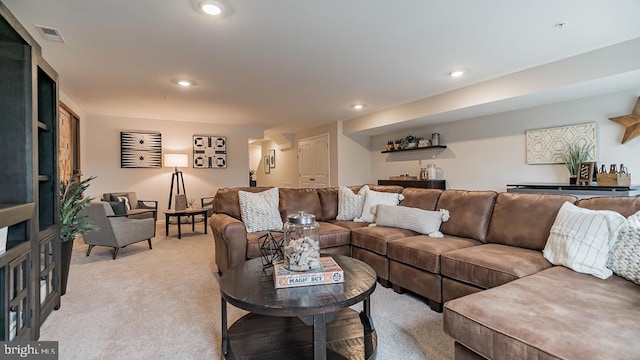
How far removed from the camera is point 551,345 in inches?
43.6

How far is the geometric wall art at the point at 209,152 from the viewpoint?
22.7 feet

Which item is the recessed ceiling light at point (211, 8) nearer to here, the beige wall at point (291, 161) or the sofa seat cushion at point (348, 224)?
the sofa seat cushion at point (348, 224)

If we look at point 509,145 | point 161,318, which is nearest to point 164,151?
point 161,318

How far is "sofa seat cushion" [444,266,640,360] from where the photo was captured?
1.10 metres

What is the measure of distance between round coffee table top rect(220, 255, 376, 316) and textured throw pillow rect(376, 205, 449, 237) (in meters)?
1.27

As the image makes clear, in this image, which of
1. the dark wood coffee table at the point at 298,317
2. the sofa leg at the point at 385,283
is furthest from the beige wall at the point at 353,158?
the dark wood coffee table at the point at 298,317

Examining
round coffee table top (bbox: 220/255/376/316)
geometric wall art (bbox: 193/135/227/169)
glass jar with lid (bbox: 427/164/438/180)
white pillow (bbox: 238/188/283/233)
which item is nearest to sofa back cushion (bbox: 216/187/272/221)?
white pillow (bbox: 238/188/283/233)

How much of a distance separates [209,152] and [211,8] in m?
5.20

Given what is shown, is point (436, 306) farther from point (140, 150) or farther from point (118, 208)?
point (140, 150)

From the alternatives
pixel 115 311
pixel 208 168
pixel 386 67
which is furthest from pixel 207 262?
pixel 208 168

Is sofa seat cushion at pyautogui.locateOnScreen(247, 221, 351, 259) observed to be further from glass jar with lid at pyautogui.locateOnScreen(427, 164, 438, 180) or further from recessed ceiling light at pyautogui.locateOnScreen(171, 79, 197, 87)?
glass jar with lid at pyautogui.locateOnScreen(427, 164, 438, 180)

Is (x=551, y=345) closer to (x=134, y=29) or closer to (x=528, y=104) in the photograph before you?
(x=134, y=29)

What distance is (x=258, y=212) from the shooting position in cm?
326

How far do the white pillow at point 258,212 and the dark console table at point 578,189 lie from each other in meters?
3.10
